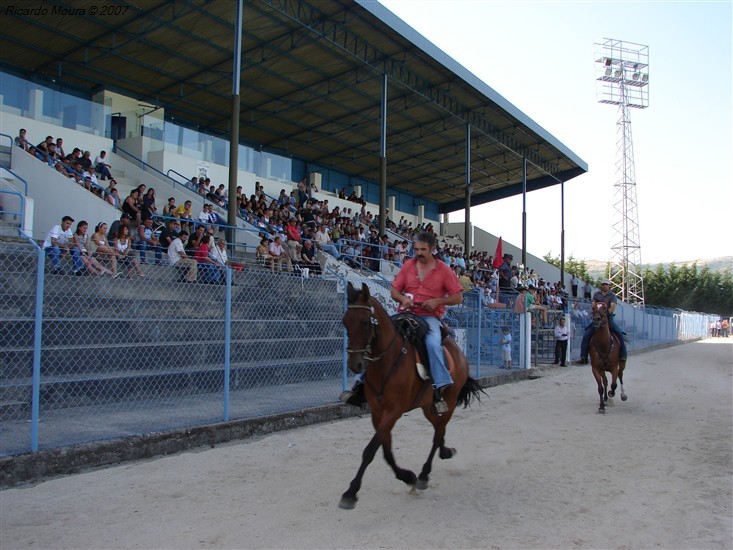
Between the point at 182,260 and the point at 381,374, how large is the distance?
606 centimetres

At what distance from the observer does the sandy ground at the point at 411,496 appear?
4.84 metres

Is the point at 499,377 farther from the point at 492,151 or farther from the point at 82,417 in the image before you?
the point at 492,151

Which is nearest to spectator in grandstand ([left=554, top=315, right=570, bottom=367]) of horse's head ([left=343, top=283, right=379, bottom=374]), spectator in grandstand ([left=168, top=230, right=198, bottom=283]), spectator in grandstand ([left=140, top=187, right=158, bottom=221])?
spectator in grandstand ([left=168, top=230, right=198, bottom=283])

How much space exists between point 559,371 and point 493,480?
13697 mm

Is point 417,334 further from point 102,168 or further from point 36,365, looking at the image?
point 102,168

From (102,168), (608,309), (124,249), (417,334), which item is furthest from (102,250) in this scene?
(608,309)

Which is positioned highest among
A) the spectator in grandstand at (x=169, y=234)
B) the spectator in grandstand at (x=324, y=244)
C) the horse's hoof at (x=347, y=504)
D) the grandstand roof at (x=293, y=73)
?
the grandstand roof at (x=293, y=73)

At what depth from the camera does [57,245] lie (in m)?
9.80

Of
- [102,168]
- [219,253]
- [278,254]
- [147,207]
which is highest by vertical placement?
[102,168]

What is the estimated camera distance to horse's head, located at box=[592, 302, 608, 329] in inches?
456

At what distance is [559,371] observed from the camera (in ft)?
63.2

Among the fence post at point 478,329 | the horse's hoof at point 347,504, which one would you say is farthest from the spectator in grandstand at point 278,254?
the horse's hoof at point 347,504

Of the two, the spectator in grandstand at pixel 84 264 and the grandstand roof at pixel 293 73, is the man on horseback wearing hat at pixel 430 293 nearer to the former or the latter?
the spectator in grandstand at pixel 84 264

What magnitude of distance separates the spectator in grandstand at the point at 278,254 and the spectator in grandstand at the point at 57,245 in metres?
4.88
